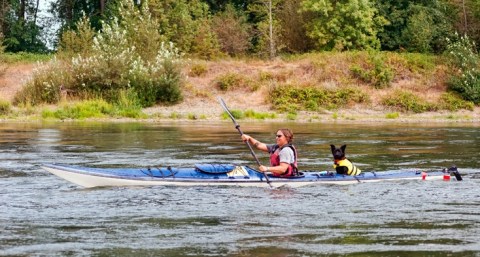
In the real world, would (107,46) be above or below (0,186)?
above

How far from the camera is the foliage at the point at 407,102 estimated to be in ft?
139

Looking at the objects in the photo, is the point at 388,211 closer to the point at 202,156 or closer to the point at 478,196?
the point at 478,196

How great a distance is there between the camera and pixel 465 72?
143 ft

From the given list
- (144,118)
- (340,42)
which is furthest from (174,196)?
(340,42)

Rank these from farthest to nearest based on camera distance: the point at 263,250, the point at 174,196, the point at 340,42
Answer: the point at 340,42 < the point at 174,196 < the point at 263,250

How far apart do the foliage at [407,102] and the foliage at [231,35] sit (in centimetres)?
1327

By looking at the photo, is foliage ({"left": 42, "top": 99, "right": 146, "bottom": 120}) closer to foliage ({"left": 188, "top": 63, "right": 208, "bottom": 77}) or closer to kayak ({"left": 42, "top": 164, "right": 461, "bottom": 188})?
foliage ({"left": 188, "top": 63, "right": 208, "bottom": 77})

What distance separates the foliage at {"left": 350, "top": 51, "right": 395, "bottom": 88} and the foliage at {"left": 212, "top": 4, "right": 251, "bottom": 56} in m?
10.1

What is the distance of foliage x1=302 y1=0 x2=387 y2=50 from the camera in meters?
50.8

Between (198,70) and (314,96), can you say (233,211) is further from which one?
(198,70)

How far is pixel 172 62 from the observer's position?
136ft

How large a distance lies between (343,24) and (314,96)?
10110 mm

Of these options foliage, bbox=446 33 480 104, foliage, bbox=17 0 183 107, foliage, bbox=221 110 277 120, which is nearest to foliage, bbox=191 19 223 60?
foliage, bbox=17 0 183 107

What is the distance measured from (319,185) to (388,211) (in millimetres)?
2959
